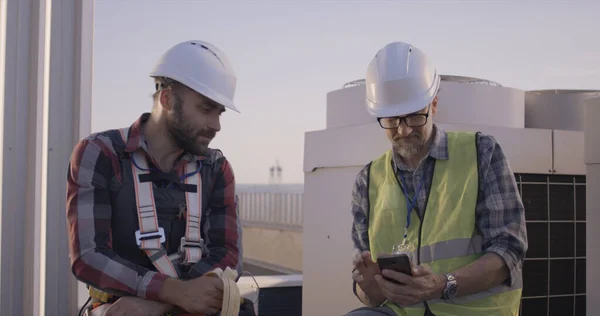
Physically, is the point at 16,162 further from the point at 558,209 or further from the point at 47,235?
the point at 558,209

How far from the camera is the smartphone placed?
2357mm

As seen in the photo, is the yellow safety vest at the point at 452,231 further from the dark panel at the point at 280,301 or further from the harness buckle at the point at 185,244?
the dark panel at the point at 280,301

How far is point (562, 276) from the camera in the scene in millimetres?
3734

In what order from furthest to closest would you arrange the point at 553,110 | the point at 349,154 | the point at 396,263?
the point at 553,110 → the point at 349,154 → the point at 396,263

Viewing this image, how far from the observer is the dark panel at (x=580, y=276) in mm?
3801

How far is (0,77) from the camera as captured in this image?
145 inches

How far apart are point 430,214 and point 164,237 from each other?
3.44ft

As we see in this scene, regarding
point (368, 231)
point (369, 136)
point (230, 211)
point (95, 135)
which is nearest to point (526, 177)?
point (369, 136)

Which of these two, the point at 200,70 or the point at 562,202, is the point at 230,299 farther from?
the point at 562,202

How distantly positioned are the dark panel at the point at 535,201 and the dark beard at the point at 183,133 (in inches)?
75.6

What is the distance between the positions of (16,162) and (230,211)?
1605 mm

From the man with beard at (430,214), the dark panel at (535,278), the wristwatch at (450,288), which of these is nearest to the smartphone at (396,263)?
the man with beard at (430,214)

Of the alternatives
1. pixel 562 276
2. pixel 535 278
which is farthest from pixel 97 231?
pixel 562 276

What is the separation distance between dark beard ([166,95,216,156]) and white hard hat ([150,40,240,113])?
10 cm
